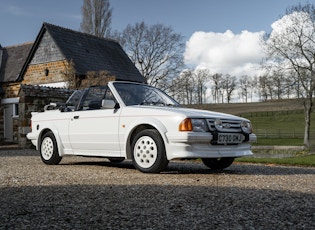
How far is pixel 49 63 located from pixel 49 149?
63.1ft

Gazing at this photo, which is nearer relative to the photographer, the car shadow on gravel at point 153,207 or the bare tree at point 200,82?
the car shadow on gravel at point 153,207

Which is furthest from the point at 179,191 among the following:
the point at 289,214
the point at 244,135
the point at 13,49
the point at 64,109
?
the point at 13,49

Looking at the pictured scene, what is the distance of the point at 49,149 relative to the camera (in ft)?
27.8

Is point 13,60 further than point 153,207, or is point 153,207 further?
point 13,60

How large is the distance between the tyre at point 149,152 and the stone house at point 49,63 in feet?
50.5

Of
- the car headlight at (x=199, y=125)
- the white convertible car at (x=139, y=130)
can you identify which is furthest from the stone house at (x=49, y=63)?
the car headlight at (x=199, y=125)

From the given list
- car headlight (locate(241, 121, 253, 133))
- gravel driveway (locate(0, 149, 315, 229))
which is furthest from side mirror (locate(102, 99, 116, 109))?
car headlight (locate(241, 121, 253, 133))

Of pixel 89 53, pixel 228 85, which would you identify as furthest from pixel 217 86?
pixel 89 53

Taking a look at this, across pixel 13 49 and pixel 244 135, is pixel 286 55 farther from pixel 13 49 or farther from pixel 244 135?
pixel 244 135

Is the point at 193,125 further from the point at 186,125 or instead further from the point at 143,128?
the point at 143,128

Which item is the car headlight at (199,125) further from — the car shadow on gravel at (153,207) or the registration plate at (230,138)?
the car shadow on gravel at (153,207)

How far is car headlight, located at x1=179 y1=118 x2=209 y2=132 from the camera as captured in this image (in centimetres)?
605

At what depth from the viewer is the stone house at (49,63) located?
23631 mm

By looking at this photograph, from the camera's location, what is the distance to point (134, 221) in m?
3.28
